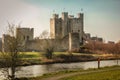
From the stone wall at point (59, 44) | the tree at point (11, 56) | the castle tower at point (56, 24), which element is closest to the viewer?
the tree at point (11, 56)

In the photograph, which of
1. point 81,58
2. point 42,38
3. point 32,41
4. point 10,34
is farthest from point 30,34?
point 10,34

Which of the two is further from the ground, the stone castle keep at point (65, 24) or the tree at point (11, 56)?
the stone castle keep at point (65, 24)

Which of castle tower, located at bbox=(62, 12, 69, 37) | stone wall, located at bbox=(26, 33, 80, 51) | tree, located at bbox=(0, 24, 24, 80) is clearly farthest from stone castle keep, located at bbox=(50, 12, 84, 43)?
tree, located at bbox=(0, 24, 24, 80)

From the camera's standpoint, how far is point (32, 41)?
1462 inches

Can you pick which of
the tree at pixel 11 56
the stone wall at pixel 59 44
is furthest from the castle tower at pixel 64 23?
the tree at pixel 11 56

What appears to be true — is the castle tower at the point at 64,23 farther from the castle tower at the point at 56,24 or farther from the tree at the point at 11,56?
the tree at the point at 11,56

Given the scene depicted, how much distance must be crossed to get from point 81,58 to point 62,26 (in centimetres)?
1699

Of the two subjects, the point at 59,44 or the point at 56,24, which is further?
the point at 56,24

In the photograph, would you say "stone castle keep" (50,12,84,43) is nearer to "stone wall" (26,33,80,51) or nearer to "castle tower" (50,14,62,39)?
"castle tower" (50,14,62,39)

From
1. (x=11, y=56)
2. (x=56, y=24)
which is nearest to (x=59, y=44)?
(x=56, y=24)

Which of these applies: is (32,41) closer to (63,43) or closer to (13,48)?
(63,43)

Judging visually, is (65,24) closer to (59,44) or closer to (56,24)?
(56,24)

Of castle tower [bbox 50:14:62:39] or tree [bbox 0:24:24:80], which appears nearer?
tree [bbox 0:24:24:80]

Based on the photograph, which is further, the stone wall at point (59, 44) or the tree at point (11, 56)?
the stone wall at point (59, 44)
